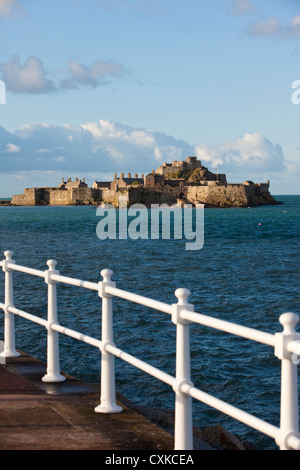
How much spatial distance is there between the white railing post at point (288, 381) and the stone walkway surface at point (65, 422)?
1.57m

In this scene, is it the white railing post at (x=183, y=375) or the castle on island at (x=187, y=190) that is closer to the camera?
the white railing post at (x=183, y=375)

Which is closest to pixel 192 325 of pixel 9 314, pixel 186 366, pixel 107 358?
pixel 9 314

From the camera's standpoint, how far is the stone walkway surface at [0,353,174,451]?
4.86m

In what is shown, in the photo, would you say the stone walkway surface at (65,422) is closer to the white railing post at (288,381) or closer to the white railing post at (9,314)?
the white railing post at (9,314)

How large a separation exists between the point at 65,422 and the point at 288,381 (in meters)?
2.67

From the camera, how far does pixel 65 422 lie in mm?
5402

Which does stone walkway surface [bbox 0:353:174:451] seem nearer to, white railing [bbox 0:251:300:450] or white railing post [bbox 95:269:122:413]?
white railing post [bbox 95:269:122:413]

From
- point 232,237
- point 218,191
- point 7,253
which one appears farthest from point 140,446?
point 218,191

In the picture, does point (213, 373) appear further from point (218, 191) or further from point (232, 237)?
point (218, 191)

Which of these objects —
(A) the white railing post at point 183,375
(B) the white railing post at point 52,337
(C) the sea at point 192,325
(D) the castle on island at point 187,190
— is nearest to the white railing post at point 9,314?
(B) the white railing post at point 52,337

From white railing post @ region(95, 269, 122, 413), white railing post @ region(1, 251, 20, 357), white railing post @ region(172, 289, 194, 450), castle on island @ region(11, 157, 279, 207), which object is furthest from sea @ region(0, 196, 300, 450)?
castle on island @ region(11, 157, 279, 207)

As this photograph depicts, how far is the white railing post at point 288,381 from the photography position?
3445mm

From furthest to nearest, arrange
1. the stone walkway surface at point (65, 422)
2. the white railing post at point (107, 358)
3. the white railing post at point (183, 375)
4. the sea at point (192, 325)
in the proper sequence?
1. the sea at point (192, 325)
2. the white railing post at point (107, 358)
3. the stone walkway surface at point (65, 422)
4. the white railing post at point (183, 375)

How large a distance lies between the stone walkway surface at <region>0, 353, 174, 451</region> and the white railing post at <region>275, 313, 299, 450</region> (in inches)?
61.9
